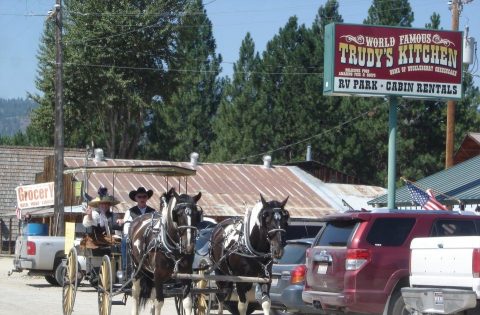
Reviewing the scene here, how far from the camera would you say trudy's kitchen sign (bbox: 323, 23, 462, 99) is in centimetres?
2873

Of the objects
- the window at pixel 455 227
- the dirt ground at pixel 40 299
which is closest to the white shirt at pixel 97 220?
the dirt ground at pixel 40 299

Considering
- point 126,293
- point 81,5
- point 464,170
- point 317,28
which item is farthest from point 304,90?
point 126,293

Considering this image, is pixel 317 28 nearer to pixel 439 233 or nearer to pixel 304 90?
pixel 304 90

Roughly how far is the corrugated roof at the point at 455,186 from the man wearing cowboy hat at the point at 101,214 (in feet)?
36.4

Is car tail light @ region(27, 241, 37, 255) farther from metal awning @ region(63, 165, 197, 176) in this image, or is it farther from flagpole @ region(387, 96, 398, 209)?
flagpole @ region(387, 96, 398, 209)

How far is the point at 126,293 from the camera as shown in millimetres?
17328

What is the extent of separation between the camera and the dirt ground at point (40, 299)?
20750 mm

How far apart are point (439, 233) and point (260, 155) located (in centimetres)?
4969

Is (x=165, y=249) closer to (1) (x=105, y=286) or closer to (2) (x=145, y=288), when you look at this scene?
(2) (x=145, y=288)

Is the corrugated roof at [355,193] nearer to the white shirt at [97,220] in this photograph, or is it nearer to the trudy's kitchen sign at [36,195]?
the trudy's kitchen sign at [36,195]

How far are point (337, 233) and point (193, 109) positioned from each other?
54894 millimetres

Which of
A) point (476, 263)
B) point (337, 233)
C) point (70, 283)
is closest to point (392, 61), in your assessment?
point (337, 233)

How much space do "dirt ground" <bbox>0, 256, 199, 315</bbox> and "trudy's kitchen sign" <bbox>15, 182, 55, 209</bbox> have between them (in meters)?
4.88

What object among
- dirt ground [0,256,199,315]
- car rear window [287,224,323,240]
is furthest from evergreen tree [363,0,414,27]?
car rear window [287,224,323,240]
